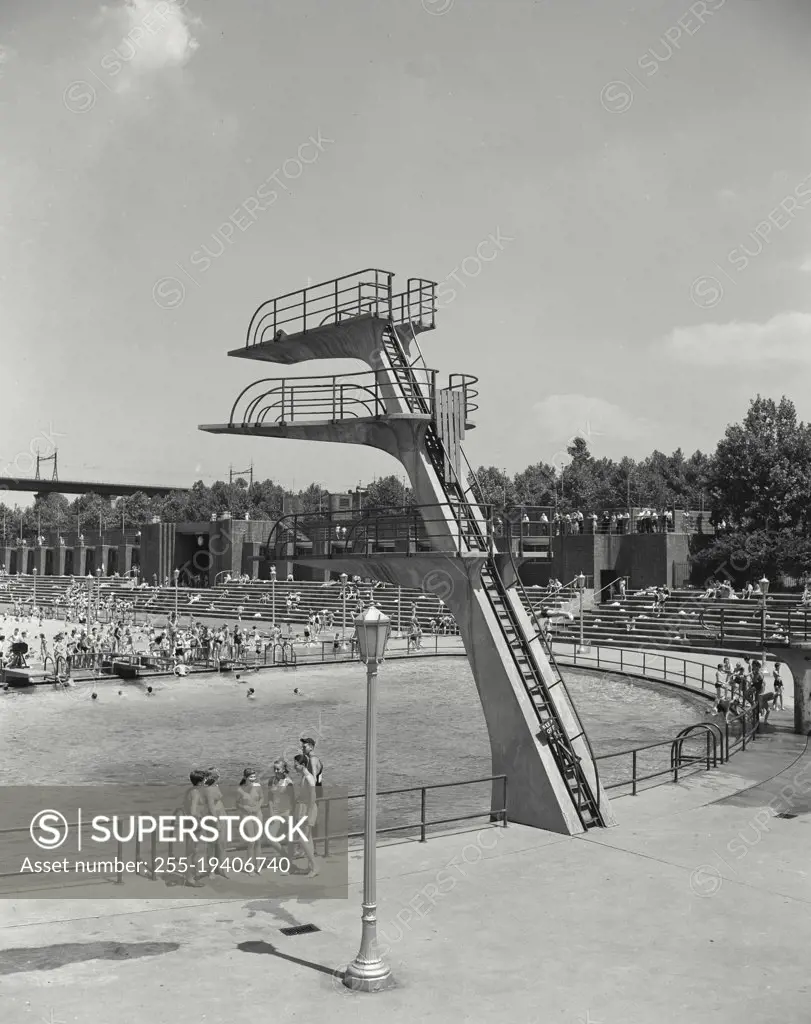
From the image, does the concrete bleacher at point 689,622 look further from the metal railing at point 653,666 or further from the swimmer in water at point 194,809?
the swimmer in water at point 194,809

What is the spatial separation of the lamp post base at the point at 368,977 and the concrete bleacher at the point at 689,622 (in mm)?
33516

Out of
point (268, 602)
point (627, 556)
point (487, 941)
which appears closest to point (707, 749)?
point (487, 941)

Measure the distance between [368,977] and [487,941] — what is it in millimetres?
1682

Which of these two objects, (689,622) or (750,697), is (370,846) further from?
(689,622)

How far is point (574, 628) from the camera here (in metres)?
47.8

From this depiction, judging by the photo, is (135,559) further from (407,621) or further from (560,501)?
(407,621)

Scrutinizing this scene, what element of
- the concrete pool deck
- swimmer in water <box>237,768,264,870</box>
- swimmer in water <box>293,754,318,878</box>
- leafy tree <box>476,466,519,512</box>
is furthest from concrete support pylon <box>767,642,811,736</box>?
leafy tree <box>476,466,519,512</box>

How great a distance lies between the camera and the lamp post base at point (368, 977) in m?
8.54

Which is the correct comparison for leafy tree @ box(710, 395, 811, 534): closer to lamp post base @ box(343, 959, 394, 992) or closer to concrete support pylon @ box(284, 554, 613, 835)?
concrete support pylon @ box(284, 554, 613, 835)

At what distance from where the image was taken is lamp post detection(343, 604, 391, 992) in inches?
338

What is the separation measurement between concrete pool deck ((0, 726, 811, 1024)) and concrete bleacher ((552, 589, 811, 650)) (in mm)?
28984

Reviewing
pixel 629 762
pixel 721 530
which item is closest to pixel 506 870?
pixel 629 762

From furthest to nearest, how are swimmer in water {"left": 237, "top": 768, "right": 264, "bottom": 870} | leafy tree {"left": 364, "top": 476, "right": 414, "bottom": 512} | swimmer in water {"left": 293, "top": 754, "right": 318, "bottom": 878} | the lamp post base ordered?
leafy tree {"left": 364, "top": 476, "right": 414, "bottom": 512}
swimmer in water {"left": 237, "top": 768, "right": 264, "bottom": 870}
swimmer in water {"left": 293, "top": 754, "right": 318, "bottom": 878}
the lamp post base

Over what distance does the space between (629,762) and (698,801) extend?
19.2 feet
